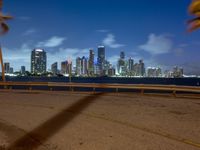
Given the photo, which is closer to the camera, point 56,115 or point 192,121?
point 192,121

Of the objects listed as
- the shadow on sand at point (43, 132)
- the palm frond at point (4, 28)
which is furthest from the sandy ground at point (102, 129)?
the palm frond at point (4, 28)

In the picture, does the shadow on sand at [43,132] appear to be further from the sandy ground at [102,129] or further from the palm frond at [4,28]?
the palm frond at [4,28]

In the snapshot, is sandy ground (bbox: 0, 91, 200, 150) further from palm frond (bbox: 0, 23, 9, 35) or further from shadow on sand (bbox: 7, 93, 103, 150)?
palm frond (bbox: 0, 23, 9, 35)

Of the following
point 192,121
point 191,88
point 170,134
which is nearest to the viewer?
point 170,134

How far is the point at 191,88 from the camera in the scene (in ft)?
73.2

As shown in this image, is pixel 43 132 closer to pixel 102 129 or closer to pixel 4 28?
pixel 102 129

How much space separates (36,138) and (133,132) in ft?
11.1

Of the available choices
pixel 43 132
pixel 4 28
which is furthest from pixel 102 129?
pixel 4 28

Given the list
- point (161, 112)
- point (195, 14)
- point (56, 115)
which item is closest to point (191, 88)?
point (161, 112)

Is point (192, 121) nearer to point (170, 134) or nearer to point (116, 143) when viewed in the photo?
point (170, 134)

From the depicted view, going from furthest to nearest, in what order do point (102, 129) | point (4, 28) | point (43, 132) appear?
point (4, 28) → point (102, 129) → point (43, 132)

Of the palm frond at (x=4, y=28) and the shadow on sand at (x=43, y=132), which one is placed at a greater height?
the palm frond at (x=4, y=28)

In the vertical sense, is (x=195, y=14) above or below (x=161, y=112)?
above

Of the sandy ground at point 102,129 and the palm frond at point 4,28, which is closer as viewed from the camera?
the sandy ground at point 102,129
